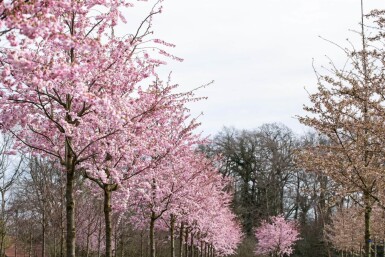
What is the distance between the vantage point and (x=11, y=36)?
4727 millimetres

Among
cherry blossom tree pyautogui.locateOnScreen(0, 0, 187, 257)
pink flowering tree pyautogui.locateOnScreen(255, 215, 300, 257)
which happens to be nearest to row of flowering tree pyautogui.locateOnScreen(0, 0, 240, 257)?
cherry blossom tree pyautogui.locateOnScreen(0, 0, 187, 257)

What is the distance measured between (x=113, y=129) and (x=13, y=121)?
185 centimetres

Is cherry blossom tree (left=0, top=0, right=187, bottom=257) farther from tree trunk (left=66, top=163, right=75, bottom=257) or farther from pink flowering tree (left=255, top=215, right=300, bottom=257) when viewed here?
pink flowering tree (left=255, top=215, right=300, bottom=257)

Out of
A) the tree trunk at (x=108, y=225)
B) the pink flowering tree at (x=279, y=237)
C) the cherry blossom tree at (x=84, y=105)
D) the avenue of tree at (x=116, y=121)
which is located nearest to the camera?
the avenue of tree at (x=116, y=121)

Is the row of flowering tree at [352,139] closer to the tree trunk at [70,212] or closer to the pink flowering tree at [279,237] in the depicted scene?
the tree trunk at [70,212]

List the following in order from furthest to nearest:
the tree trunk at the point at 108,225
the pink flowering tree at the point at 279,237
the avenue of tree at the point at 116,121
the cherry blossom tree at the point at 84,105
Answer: the pink flowering tree at the point at 279,237 → the tree trunk at the point at 108,225 → the cherry blossom tree at the point at 84,105 → the avenue of tree at the point at 116,121

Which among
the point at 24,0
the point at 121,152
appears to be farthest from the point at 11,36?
the point at 121,152

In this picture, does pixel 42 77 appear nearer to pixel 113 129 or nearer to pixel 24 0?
pixel 24 0

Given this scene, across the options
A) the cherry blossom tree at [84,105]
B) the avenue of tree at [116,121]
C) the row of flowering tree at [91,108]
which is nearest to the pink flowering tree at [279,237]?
the avenue of tree at [116,121]

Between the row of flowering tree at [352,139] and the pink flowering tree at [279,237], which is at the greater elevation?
the row of flowering tree at [352,139]

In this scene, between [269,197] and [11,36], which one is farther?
[269,197]

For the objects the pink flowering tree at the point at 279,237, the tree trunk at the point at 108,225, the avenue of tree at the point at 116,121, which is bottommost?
the pink flowering tree at the point at 279,237

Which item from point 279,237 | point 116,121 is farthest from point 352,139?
point 279,237

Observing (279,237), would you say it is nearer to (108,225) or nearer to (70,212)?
(108,225)
